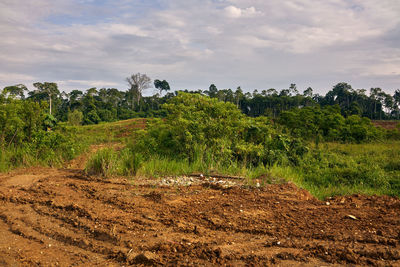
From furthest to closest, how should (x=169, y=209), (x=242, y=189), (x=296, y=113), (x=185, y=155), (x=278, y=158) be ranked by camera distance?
(x=296, y=113), (x=278, y=158), (x=185, y=155), (x=242, y=189), (x=169, y=209)

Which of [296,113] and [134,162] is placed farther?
[296,113]

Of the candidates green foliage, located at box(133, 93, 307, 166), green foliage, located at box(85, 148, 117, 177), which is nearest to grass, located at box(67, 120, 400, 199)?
green foliage, located at box(85, 148, 117, 177)

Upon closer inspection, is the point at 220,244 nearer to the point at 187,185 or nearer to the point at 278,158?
the point at 187,185

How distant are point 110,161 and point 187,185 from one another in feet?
5.54

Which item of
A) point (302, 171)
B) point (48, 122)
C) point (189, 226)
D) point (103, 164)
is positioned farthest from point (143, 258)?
point (48, 122)

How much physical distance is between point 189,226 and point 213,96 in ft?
146

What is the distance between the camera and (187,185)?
5.47m

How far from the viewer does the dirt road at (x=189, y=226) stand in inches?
121

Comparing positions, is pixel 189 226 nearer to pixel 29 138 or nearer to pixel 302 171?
pixel 302 171

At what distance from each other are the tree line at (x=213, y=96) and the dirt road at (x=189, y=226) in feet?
111

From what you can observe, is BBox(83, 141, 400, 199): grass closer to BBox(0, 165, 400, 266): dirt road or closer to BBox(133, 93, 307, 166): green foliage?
BBox(133, 93, 307, 166): green foliage

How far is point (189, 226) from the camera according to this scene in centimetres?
374

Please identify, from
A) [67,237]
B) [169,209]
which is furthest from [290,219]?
[67,237]

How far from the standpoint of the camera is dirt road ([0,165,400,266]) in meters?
3.06
